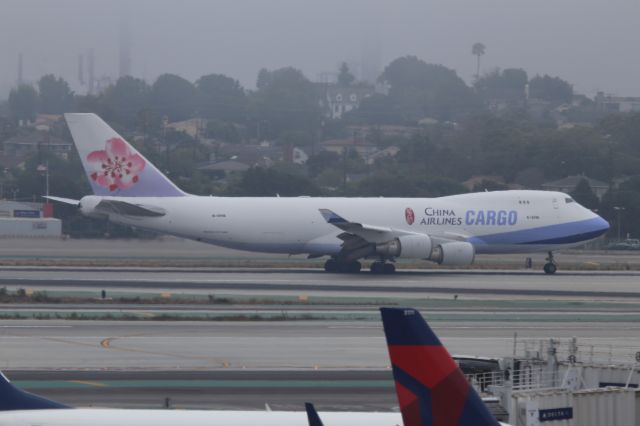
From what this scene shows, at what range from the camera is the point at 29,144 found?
15850cm

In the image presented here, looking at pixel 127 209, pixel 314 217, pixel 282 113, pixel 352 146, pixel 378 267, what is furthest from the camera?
pixel 282 113

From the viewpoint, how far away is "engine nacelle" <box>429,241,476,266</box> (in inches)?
2299

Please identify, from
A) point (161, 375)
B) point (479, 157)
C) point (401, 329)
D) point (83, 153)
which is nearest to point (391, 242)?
point (83, 153)

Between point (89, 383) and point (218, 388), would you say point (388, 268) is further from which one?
point (89, 383)

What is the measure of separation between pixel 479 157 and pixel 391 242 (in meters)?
64.2

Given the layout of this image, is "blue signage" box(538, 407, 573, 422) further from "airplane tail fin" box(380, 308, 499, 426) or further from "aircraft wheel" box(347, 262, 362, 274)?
"aircraft wheel" box(347, 262, 362, 274)

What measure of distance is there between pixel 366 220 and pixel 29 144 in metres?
106

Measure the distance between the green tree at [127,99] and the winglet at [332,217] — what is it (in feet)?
364

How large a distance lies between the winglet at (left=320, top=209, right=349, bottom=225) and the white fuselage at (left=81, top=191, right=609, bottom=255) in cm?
59

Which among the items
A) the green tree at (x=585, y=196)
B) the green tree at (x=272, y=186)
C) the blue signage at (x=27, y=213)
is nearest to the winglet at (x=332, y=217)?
the green tree at (x=272, y=186)

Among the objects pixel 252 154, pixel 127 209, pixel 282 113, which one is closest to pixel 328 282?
pixel 127 209

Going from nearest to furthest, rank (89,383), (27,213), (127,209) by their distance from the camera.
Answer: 1. (89,383)
2. (127,209)
3. (27,213)

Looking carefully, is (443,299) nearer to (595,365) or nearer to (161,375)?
(161,375)

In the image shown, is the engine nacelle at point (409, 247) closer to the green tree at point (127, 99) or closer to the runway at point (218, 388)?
the runway at point (218, 388)
